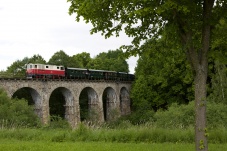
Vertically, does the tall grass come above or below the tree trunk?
below

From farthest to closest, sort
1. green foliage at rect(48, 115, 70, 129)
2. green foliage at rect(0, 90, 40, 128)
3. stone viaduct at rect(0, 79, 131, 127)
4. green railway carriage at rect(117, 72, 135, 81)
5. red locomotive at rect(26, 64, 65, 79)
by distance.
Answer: green railway carriage at rect(117, 72, 135, 81), red locomotive at rect(26, 64, 65, 79), stone viaduct at rect(0, 79, 131, 127), green foliage at rect(0, 90, 40, 128), green foliage at rect(48, 115, 70, 129)

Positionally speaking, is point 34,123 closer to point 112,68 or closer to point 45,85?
point 45,85

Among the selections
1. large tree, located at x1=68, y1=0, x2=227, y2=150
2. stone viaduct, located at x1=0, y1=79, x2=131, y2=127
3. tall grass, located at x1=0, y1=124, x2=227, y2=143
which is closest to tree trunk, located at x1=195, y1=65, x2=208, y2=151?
large tree, located at x1=68, y1=0, x2=227, y2=150

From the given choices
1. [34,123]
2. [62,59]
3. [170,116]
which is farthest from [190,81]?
[62,59]

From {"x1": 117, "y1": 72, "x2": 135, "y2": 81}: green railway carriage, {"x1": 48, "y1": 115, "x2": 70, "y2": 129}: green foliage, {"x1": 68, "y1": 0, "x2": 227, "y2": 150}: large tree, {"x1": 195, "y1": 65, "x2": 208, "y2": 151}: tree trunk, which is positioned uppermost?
{"x1": 117, "y1": 72, "x2": 135, "y2": 81}: green railway carriage

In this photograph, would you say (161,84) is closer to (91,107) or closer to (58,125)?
(91,107)

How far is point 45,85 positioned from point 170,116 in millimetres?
16900

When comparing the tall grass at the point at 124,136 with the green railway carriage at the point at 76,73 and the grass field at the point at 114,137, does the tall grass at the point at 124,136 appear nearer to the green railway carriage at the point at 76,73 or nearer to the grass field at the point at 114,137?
the grass field at the point at 114,137

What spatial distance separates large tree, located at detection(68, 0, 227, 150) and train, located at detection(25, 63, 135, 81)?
27.8 metres

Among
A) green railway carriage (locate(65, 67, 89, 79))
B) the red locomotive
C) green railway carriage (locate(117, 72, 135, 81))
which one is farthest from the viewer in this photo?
green railway carriage (locate(117, 72, 135, 81))

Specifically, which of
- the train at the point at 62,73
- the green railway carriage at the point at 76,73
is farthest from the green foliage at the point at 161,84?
the green railway carriage at the point at 76,73

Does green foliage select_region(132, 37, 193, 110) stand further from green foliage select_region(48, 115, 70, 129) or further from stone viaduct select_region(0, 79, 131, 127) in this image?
green foliage select_region(48, 115, 70, 129)

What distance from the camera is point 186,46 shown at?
7137mm

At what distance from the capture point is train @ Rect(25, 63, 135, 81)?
34.8m
